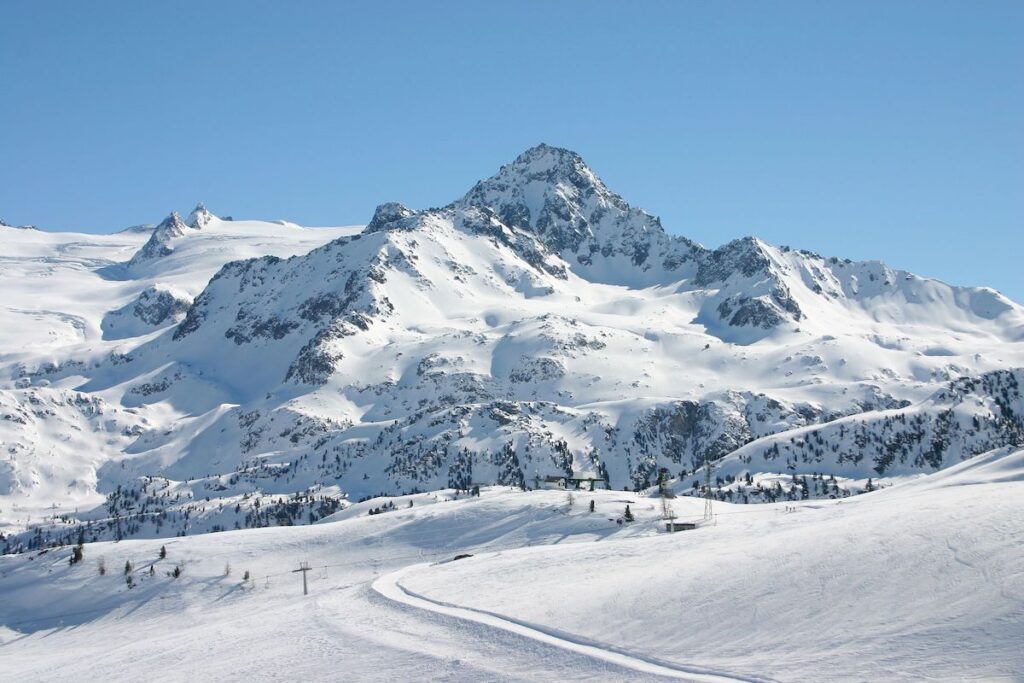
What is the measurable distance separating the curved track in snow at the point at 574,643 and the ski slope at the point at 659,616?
117 millimetres

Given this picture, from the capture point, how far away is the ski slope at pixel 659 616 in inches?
1645

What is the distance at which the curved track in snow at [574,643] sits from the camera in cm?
4219

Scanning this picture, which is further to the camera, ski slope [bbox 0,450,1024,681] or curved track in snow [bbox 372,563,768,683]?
curved track in snow [bbox 372,563,768,683]

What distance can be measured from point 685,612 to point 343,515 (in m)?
123

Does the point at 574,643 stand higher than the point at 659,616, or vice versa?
the point at 659,616

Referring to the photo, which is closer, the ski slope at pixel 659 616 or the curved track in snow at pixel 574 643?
the ski slope at pixel 659 616

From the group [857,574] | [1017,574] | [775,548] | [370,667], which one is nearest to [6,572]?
[370,667]

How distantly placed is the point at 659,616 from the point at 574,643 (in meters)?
4.56

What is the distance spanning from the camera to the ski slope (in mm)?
41781

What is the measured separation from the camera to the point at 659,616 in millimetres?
50406

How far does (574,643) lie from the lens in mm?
48906

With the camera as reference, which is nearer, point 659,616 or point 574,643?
point 574,643

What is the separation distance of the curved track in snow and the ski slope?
0.12m

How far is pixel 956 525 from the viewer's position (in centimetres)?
5262
